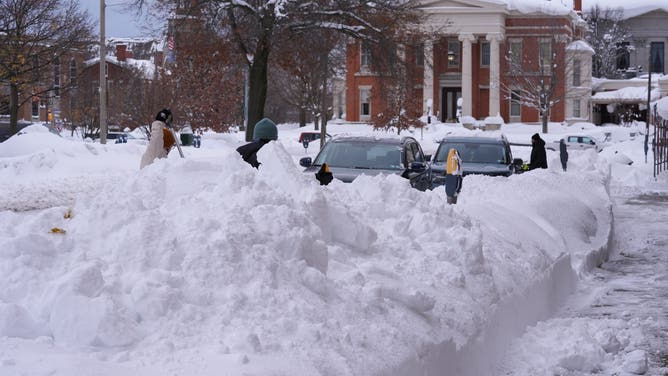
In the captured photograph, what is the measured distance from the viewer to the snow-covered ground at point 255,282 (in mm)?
5430

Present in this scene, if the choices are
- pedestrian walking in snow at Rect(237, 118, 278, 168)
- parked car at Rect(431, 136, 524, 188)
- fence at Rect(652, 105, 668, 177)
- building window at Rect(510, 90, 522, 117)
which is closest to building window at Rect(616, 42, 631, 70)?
building window at Rect(510, 90, 522, 117)

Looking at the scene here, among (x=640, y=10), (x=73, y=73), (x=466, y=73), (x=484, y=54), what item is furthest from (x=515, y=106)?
(x=73, y=73)

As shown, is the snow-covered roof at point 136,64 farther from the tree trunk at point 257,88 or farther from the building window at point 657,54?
the building window at point 657,54

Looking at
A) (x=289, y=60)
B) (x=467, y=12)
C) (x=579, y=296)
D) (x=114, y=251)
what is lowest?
(x=579, y=296)

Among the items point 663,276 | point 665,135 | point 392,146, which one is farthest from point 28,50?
point 663,276

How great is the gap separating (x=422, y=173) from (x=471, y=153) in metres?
3.89

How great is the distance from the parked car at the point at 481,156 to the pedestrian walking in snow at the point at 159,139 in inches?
274

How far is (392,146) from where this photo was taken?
18.8 metres

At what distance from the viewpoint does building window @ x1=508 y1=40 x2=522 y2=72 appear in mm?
77938

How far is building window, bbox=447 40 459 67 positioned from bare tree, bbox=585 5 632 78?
20816mm

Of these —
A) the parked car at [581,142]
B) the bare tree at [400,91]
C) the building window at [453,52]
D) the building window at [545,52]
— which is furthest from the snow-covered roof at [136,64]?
the building window at [545,52]

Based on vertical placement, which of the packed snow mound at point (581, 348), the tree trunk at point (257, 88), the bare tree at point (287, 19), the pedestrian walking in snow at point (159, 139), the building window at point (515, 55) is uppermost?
the building window at point (515, 55)

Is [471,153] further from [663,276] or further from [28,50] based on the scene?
[28,50]

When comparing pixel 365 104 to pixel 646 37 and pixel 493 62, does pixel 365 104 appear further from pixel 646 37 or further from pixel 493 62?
pixel 646 37
